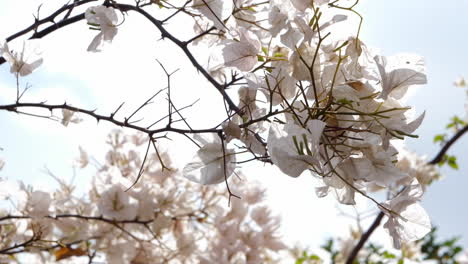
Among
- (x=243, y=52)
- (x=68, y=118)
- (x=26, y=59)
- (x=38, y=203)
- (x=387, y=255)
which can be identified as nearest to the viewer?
(x=243, y=52)

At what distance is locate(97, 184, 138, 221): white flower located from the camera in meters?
1.30

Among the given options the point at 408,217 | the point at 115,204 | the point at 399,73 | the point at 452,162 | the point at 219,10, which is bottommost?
the point at 408,217

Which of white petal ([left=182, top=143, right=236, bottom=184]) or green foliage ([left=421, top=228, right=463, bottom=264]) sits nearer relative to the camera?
white petal ([left=182, top=143, right=236, bottom=184])

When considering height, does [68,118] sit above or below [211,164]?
above

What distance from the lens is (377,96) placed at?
512 mm

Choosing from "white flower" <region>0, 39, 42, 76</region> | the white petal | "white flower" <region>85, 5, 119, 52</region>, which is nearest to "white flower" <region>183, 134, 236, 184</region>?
the white petal

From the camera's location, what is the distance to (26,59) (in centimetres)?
83

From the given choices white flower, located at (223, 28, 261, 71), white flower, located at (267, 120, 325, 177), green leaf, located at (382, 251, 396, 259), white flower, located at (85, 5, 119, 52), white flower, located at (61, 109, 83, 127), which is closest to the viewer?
white flower, located at (267, 120, 325, 177)

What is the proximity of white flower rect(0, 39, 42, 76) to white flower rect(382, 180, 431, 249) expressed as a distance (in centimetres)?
63

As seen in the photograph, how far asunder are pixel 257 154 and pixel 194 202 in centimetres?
111

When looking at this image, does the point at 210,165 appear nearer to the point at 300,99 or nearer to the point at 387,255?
the point at 300,99

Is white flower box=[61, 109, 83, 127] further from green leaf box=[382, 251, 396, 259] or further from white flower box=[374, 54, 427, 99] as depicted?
green leaf box=[382, 251, 396, 259]

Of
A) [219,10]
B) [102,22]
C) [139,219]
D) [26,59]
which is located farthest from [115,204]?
[219,10]

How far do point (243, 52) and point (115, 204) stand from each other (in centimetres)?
84
